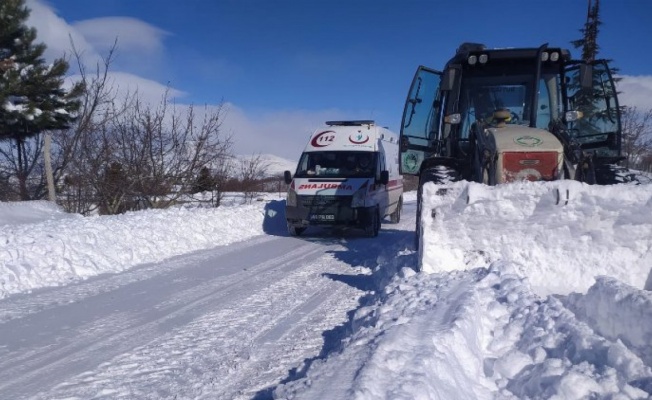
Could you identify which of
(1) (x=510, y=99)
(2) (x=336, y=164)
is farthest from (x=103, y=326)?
(2) (x=336, y=164)

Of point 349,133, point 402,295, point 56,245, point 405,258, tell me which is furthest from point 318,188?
point 402,295

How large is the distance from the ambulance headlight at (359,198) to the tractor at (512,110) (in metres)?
3.09

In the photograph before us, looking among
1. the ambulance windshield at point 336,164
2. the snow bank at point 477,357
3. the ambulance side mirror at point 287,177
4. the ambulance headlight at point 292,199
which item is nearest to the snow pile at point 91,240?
the ambulance headlight at point 292,199

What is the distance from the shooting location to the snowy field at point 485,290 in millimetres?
3236

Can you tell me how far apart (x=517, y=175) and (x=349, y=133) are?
23.6ft

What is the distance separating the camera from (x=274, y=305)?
237 inches

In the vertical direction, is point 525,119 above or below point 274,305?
above

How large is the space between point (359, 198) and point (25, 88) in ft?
30.6

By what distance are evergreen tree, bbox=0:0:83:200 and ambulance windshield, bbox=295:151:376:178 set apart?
7142 mm

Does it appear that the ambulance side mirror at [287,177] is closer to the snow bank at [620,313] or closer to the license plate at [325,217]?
the license plate at [325,217]

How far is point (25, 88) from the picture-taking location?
13.3 m

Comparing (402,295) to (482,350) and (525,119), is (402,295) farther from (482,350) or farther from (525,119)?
(525,119)

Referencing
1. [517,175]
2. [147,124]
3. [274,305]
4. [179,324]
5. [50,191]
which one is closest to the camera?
[179,324]

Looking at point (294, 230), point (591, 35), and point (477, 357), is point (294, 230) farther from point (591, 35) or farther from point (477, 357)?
point (591, 35)
